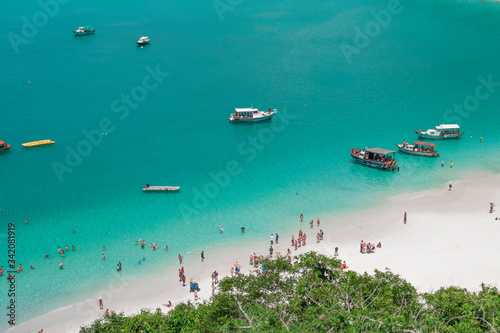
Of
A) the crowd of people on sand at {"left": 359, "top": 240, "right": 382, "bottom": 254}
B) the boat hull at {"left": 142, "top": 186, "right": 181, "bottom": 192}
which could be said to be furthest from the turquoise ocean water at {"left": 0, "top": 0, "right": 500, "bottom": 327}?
the crowd of people on sand at {"left": 359, "top": 240, "right": 382, "bottom": 254}

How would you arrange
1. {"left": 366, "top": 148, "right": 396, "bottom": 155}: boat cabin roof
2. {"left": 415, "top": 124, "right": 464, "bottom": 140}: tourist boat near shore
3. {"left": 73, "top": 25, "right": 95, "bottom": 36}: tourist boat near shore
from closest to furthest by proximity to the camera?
{"left": 366, "top": 148, "right": 396, "bottom": 155}: boat cabin roof
{"left": 415, "top": 124, "right": 464, "bottom": 140}: tourist boat near shore
{"left": 73, "top": 25, "right": 95, "bottom": 36}: tourist boat near shore

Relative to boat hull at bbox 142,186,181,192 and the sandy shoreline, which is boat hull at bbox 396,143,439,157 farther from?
boat hull at bbox 142,186,181,192

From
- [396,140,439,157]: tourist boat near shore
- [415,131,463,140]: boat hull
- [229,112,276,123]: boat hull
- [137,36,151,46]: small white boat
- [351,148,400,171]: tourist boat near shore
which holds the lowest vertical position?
[351,148,400,171]: tourist boat near shore

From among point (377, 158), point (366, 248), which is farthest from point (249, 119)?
point (366, 248)

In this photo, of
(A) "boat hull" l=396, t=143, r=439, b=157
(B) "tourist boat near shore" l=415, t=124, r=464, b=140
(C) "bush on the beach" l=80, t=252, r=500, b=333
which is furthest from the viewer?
(B) "tourist boat near shore" l=415, t=124, r=464, b=140

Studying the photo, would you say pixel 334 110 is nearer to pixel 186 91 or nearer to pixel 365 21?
pixel 186 91

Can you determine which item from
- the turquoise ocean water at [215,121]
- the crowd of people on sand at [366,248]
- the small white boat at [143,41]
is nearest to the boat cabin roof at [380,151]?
the turquoise ocean water at [215,121]

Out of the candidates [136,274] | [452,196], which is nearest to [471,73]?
[452,196]
